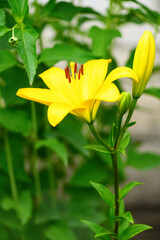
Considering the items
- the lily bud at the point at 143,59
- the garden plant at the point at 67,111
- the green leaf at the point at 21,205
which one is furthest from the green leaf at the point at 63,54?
the green leaf at the point at 21,205

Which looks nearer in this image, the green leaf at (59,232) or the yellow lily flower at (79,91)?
the yellow lily flower at (79,91)

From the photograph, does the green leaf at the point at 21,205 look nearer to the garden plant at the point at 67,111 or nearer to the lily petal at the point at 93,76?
the garden plant at the point at 67,111

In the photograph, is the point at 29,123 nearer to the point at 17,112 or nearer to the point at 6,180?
the point at 17,112

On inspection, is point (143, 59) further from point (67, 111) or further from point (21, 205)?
point (21, 205)

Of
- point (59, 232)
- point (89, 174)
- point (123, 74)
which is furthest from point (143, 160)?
point (123, 74)

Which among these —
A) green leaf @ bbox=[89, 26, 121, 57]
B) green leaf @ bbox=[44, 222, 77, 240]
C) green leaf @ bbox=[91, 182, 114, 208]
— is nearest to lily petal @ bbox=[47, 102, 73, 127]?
green leaf @ bbox=[91, 182, 114, 208]
